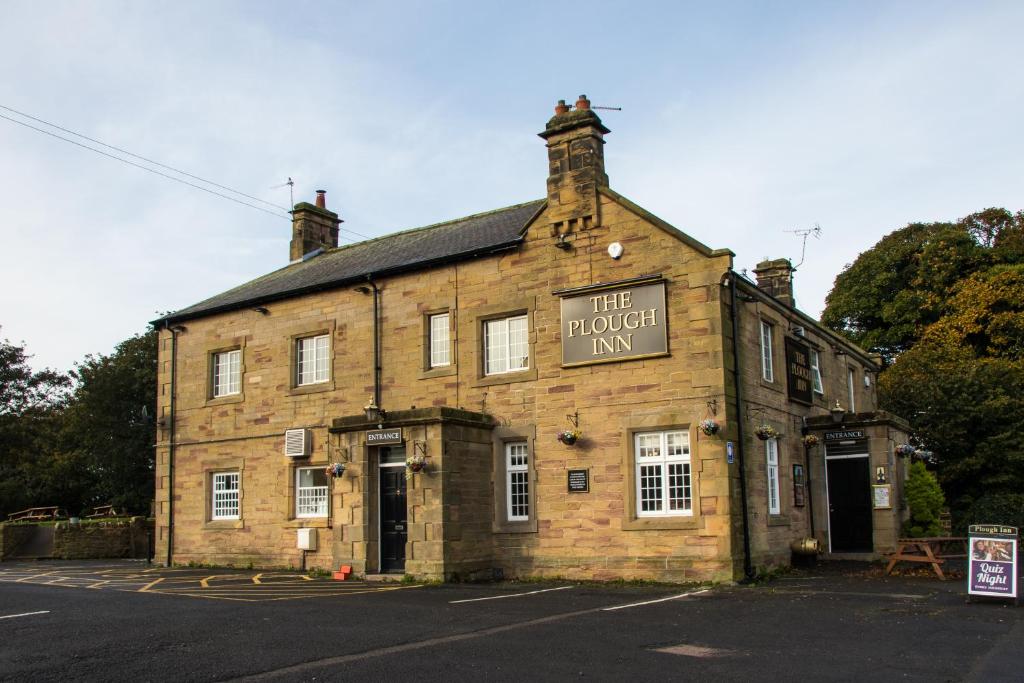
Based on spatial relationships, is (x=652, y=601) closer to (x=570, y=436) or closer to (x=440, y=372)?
(x=570, y=436)

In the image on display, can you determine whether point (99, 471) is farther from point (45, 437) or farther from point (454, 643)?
point (454, 643)

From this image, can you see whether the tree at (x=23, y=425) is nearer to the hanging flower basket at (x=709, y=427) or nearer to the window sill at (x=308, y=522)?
the window sill at (x=308, y=522)

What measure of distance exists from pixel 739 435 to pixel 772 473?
→ 2444 mm

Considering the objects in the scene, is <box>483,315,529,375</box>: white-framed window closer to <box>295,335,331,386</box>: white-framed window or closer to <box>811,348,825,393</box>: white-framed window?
<box>295,335,331,386</box>: white-framed window

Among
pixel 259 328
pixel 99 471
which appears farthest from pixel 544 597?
pixel 99 471

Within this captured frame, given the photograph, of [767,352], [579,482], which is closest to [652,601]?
[579,482]

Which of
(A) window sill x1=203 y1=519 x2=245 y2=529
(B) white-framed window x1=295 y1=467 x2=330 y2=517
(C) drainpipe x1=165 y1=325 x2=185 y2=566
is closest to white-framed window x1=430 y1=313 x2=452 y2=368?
(B) white-framed window x1=295 y1=467 x2=330 y2=517

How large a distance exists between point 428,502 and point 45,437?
121 ft

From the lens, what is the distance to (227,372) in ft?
81.2

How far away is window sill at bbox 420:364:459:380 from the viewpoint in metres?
20.1

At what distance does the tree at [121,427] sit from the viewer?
149 ft

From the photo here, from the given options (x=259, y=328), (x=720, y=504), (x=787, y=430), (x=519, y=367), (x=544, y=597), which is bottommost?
(x=544, y=597)

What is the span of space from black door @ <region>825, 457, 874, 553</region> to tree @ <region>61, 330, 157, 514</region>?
34.9m

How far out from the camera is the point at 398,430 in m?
18.3
